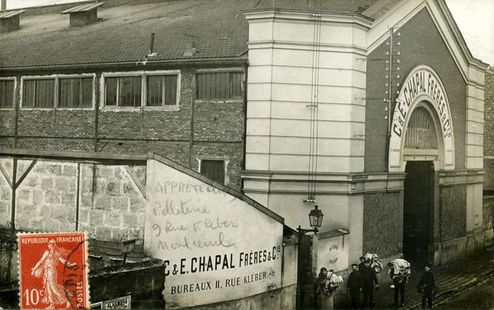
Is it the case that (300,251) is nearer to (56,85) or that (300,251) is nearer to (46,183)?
(46,183)

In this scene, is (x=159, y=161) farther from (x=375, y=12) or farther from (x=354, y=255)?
(x=375, y=12)

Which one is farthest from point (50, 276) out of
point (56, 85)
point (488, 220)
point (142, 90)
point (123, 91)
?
point (488, 220)

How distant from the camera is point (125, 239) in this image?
417 inches

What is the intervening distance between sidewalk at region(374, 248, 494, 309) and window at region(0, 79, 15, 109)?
14.7 meters

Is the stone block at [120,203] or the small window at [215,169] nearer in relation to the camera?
the stone block at [120,203]

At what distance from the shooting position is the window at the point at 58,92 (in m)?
20.5

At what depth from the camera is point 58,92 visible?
21094mm

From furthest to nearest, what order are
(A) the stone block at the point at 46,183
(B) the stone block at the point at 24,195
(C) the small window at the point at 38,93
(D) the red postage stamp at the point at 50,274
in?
(C) the small window at the point at 38,93 < (B) the stone block at the point at 24,195 < (A) the stone block at the point at 46,183 < (D) the red postage stamp at the point at 50,274

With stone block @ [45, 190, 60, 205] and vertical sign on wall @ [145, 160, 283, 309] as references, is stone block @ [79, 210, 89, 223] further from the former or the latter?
vertical sign on wall @ [145, 160, 283, 309]

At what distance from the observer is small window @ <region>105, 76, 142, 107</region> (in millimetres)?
19406

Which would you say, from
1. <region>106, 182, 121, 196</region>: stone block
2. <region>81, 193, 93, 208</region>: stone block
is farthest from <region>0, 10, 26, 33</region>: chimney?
<region>106, 182, 121, 196</region>: stone block

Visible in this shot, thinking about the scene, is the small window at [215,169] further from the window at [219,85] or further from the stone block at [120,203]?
the stone block at [120,203]

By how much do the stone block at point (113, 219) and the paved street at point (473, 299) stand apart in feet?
31.5

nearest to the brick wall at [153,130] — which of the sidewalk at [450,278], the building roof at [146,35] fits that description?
the building roof at [146,35]
